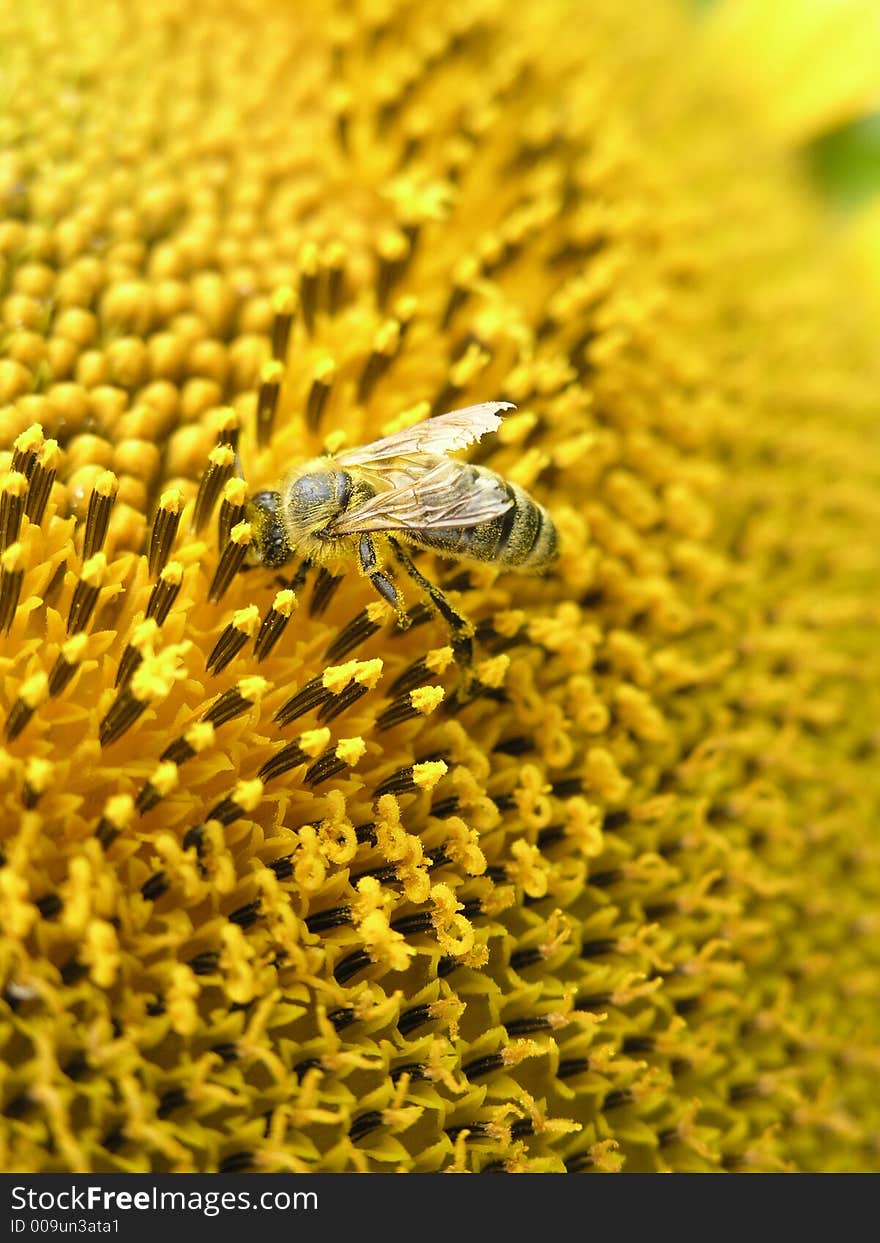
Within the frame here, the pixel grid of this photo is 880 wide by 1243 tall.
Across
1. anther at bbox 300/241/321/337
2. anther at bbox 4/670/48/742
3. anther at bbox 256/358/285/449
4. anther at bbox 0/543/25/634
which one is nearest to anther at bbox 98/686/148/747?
anther at bbox 4/670/48/742

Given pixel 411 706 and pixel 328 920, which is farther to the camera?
pixel 411 706

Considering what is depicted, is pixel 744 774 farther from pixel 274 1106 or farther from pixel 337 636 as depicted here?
pixel 274 1106

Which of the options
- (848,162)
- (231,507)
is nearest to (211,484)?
(231,507)

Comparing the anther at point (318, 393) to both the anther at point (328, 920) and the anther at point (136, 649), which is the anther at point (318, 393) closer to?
the anther at point (136, 649)

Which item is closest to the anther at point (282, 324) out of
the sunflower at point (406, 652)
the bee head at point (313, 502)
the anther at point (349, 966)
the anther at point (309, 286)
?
the sunflower at point (406, 652)

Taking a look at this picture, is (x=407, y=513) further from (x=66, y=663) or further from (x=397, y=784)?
(x=66, y=663)
